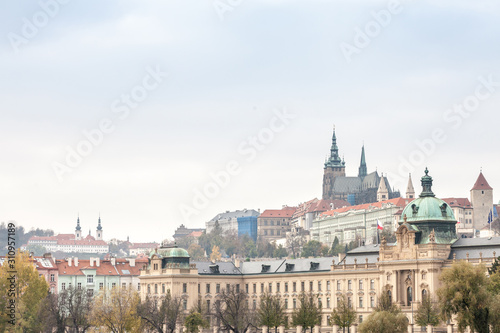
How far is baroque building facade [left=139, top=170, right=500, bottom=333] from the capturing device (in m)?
150

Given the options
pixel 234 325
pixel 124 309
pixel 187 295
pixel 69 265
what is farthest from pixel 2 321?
pixel 69 265

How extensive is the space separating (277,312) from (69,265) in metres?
50.9

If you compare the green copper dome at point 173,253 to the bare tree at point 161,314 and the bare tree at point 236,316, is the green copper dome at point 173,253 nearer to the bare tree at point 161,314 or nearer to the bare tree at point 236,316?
the bare tree at point 161,314

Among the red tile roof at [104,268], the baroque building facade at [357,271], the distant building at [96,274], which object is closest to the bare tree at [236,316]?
the baroque building facade at [357,271]

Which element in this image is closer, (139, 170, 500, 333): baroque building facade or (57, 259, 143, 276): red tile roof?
(139, 170, 500, 333): baroque building facade

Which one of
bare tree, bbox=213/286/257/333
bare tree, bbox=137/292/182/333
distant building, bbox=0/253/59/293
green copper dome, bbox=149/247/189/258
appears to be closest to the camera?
bare tree, bbox=213/286/257/333

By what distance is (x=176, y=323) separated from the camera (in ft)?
522

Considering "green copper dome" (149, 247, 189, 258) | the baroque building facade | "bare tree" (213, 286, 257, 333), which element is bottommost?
"bare tree" (213, 286, 257, 333)

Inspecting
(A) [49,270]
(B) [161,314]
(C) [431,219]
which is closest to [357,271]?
(C) [431,219]

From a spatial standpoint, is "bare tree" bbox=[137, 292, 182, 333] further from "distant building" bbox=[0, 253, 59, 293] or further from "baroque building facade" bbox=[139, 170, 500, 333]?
"distant building" bbox=[0, 253, 59, 293]

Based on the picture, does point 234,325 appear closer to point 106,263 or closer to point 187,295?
point 187,295

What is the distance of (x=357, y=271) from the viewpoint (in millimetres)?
159500

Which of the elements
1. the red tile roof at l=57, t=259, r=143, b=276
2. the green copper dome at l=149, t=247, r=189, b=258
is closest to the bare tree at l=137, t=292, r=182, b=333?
the green copper dome at l=149, t=247, r=189, b=258

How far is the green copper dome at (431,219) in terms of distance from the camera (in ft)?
503
